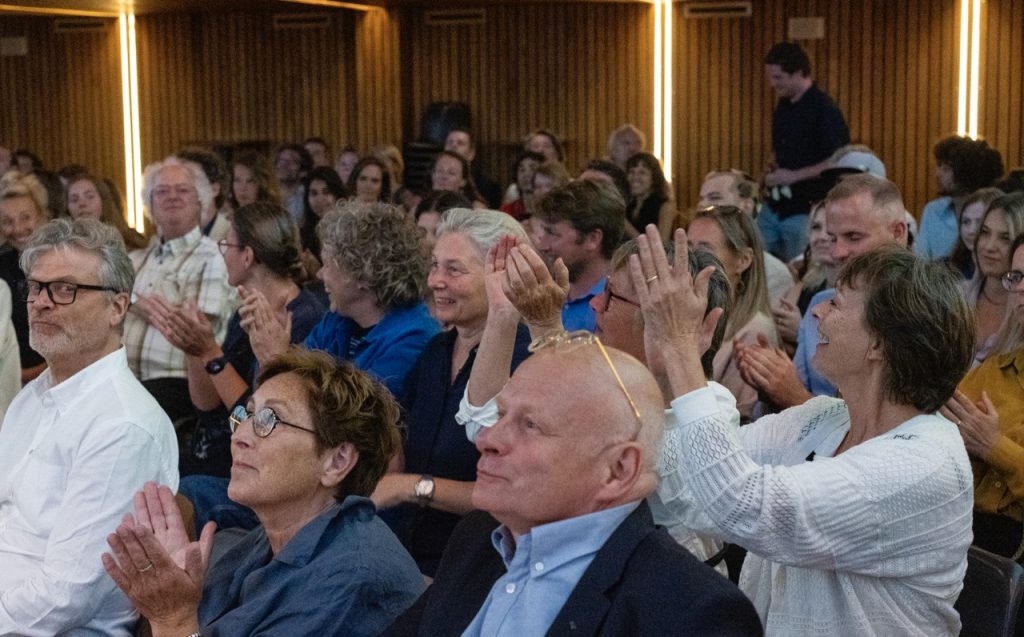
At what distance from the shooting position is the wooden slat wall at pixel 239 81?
1270 centimetres

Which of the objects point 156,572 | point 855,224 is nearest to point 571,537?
point 156,572

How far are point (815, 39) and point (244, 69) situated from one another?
5292 mm

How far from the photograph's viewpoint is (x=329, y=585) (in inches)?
99.3

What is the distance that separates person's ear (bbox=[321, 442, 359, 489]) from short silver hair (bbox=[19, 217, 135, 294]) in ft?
3.20

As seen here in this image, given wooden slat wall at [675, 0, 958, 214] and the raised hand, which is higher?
wooden slat wall at [675, 0, 958, 214]

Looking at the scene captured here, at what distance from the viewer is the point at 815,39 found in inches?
454

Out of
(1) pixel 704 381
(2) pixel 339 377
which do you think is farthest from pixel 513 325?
(1) pixel 704 381

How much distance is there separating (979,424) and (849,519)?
1.23 m

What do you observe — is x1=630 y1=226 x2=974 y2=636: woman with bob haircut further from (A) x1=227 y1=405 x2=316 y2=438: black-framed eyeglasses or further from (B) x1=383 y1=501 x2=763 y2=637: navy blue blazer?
(A) x1=227 y1=405 x2=316 y2=438: black-framed eyeglasses

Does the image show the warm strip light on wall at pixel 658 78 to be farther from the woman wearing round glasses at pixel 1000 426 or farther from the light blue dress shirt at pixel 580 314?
the woman wearing round glasses at pixel 1000 426

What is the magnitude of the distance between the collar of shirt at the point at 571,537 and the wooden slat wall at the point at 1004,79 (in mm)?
9788

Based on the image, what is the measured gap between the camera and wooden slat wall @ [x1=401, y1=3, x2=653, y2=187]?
12.2m

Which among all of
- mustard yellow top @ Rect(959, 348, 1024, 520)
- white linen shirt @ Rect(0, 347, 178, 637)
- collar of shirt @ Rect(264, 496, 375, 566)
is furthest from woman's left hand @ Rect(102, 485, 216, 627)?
mustard yellow top @ Rect(959, 348, 1024, 520)

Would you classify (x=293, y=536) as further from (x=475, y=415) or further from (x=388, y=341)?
(x=388, y=341)
